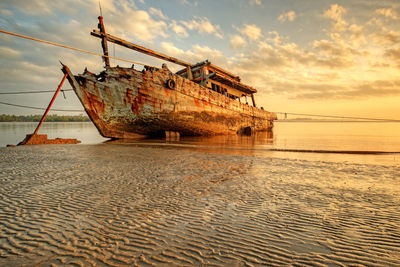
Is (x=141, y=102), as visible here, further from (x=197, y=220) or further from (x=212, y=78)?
(x=197, y=220)

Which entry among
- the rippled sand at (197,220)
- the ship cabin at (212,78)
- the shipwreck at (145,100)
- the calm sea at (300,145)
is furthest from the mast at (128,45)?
the rippled sand at (197,220)

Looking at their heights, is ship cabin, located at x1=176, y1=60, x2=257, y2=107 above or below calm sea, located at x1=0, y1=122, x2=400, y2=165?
above

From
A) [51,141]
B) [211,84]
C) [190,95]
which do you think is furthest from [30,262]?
[211,84]

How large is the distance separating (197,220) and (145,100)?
11.1m

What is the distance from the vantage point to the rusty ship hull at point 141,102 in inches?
456

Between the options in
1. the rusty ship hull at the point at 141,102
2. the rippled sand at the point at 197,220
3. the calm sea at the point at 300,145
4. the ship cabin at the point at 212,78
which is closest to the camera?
the rippled sand at the point at 197,220

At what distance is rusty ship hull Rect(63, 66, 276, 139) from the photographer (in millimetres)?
11594

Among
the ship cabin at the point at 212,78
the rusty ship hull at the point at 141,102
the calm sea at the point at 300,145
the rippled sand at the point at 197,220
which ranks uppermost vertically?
the ship cabin at the point at 212,78

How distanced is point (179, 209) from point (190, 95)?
1201 cm

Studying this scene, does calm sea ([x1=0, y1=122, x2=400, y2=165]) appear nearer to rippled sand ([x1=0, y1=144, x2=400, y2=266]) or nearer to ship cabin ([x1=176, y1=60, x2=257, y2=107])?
rippled sand ([x1=0, y1=144, x2=400, y2=266])

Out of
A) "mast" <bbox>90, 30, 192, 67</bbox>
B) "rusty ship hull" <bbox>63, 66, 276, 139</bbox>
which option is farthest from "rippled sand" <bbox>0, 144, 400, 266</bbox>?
"mast" <bbox>90, 30, 192, 67</bbox>

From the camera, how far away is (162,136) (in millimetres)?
14930

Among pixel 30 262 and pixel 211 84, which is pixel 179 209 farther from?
pixel 211 84

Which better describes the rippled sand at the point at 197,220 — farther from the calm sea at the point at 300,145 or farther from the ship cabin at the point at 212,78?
the ship cabin at the point at 212,78
